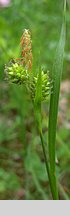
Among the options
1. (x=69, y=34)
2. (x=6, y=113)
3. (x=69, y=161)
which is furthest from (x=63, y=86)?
(x=69, y=161)

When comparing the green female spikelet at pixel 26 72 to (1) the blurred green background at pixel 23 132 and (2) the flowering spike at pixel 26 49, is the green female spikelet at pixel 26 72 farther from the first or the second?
(1) the blurred green background at pixel 23 132

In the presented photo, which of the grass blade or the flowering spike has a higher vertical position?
the flowering spike

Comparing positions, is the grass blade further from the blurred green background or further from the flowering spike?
the blurred green background

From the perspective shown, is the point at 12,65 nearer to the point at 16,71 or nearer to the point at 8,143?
the point at 16,71

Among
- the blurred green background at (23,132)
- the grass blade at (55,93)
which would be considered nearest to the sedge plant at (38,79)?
the grass blade at (55,93)

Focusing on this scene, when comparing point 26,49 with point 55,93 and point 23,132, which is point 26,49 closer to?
point 55,93

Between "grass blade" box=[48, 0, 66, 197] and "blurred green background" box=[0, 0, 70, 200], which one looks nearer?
"grass blade" box=[48, 0, 66, 197]

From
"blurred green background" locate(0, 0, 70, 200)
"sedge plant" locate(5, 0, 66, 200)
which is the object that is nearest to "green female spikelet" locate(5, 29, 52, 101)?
"sedge plant" locate(5, 0, 66, 200)

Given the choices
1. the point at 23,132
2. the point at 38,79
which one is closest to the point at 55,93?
the point at 38,79
